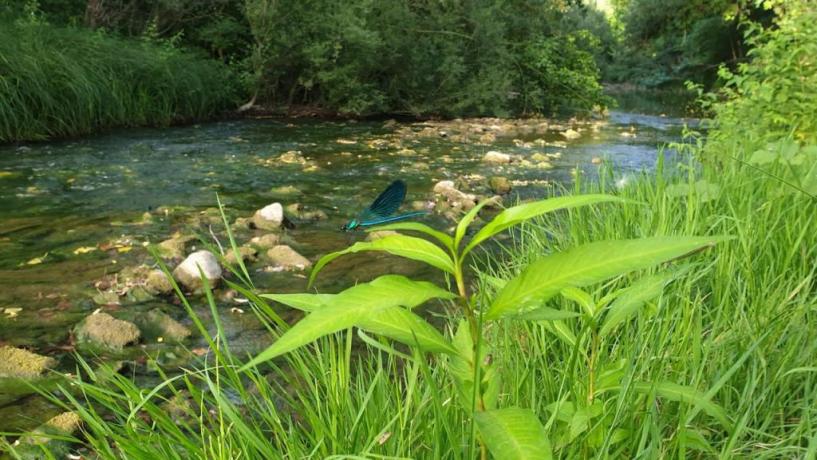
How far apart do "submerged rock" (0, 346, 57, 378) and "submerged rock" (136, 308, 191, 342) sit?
45 centimetres

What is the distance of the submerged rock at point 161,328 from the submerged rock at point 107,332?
0.24ft

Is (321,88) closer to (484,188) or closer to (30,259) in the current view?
(484,188)

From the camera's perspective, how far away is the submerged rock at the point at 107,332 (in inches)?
116

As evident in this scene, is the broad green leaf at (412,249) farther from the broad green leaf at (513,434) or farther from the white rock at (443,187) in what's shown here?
the white rock at (443,187)

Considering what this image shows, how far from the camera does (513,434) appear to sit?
75cm

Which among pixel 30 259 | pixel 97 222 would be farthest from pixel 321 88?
pixel 30 259

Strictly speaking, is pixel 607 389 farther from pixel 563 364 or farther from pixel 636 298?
pixel 563 364

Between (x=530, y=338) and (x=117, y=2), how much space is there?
44.3ft

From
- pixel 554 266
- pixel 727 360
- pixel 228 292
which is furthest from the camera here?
pixel 228 292

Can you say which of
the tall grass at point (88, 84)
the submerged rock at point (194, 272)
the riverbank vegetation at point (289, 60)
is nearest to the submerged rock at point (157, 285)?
the submerged rock at point (194, 272)

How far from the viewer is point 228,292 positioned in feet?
12.1

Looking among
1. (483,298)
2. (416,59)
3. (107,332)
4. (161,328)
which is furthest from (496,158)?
(483,298)

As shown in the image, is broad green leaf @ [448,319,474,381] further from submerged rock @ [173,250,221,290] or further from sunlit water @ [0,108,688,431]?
submerged rock @ [173,250,221,290]

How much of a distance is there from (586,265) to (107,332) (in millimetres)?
2797
